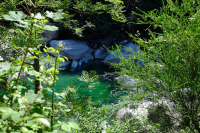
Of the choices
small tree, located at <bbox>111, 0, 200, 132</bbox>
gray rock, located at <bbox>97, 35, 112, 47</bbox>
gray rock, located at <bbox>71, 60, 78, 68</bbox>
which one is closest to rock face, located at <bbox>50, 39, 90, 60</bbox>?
gray rock, located at <bbox>71, 60, 78, 68</bbox>

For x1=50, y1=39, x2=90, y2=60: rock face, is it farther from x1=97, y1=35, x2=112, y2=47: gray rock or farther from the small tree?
the small tree

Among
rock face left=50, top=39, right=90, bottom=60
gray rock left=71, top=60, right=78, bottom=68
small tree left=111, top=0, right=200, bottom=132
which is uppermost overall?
small tree left=111, top=0, right=200, bottom=132

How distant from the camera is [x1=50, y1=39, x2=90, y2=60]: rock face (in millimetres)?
12023

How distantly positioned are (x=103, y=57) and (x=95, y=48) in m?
1.46

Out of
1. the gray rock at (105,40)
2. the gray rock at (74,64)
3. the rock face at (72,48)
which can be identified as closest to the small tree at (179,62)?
the gray rock at (74,64)

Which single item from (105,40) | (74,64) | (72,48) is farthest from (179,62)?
(105,40)

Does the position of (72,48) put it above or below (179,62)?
below

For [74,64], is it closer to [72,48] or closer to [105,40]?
[72,48]

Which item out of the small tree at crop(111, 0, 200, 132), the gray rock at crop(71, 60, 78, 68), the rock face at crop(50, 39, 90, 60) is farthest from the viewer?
the rock face at crop(50, 39, 90, 60)

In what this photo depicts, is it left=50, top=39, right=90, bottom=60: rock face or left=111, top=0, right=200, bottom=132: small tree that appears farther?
left=50, top=39, right=90, bottom=60: rock face

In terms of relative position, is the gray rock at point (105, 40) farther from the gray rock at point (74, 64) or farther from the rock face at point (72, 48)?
the gray rock at point (74, 64)

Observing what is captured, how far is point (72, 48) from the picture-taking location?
40.0 feet

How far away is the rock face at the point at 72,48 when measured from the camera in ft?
39.4

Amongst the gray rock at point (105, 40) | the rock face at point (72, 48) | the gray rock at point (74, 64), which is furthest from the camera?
the gray rock at point (105, 40)
